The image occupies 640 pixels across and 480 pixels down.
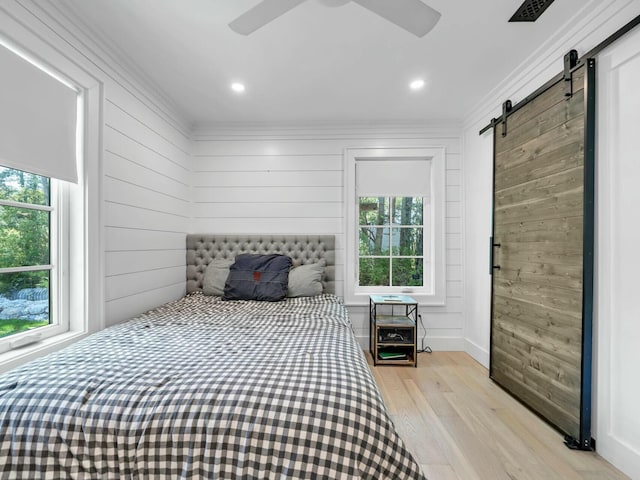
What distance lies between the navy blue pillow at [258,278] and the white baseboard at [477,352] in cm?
191

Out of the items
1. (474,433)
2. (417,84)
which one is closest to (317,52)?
(417,84)

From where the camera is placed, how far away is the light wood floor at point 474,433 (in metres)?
1.60

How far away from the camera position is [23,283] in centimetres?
169

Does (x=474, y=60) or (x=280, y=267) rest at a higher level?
(x=474, y=60)

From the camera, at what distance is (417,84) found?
261 cm

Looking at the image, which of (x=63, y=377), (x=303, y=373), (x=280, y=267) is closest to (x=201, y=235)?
(x=280, y=267)

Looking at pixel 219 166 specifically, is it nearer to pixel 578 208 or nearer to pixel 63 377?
pixel 63 377

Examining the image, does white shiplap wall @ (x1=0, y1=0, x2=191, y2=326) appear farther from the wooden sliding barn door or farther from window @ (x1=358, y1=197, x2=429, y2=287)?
the wooden sliding barn door

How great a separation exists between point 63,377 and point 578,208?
2.59 metres

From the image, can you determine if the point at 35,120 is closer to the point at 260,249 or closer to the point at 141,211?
the point at 141,211

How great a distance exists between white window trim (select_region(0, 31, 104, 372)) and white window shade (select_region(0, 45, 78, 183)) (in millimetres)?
64

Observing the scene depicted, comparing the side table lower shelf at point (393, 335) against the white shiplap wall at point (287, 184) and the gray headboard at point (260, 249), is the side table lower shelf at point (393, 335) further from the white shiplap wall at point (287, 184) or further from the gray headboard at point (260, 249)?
the gray headboard at point (260, 249)

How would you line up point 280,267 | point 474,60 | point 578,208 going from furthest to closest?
point 280,267
point 474,60
point 578,208

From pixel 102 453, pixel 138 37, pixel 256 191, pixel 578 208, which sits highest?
pixel 138 37
